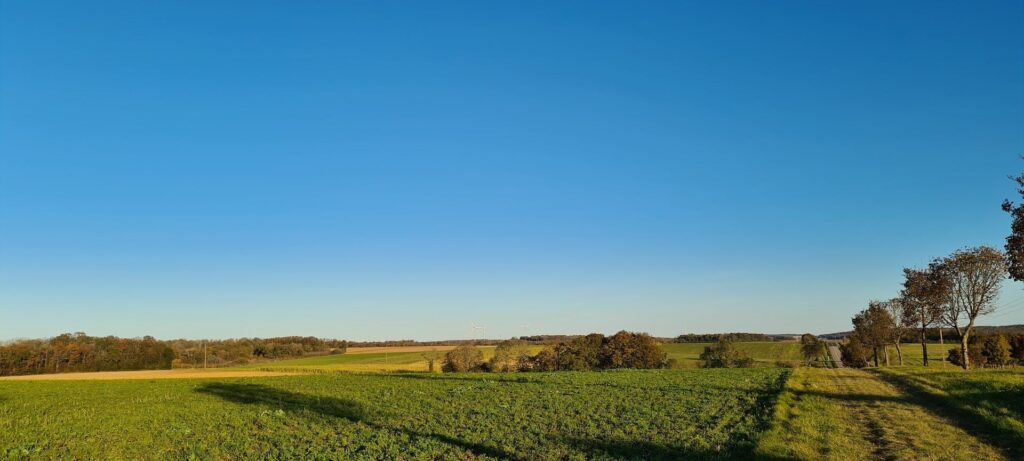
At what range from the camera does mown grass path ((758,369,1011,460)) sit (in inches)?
579

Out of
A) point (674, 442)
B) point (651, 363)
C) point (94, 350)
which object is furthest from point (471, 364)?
point (94, 350)

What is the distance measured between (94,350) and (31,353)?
11.2 metres

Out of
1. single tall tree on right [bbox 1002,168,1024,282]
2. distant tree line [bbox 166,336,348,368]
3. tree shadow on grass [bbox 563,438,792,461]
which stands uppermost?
single tall tree on right [bbox 1002,168,1024,282]

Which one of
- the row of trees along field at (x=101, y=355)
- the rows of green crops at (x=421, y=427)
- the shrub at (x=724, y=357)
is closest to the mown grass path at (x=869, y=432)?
the rows of green crops at (x=421, y=427)

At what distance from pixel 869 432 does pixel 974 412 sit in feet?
20.1

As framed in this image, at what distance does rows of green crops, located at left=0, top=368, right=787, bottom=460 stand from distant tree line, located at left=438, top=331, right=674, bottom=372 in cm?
5751

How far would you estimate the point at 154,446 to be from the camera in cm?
2047

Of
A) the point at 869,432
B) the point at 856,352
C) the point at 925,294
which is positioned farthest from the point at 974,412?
the point at 856,352

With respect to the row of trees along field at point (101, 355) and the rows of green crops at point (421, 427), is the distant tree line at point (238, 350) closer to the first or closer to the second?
the row of trees along field at point (101, 355)

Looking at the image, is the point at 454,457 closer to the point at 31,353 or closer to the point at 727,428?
the point at 727,428

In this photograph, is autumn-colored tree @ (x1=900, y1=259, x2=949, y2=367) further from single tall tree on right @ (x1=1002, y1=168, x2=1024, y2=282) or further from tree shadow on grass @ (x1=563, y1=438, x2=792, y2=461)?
tree shadow on grass @ (x1=563, y1=438, x2=792, y2=461)

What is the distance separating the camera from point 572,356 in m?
99.1

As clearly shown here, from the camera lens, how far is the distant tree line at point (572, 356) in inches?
3720

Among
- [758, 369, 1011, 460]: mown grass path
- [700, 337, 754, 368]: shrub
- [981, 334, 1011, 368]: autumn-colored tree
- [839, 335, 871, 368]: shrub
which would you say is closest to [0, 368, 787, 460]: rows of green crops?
[758, 369, 1011, 460]: mown grass path
